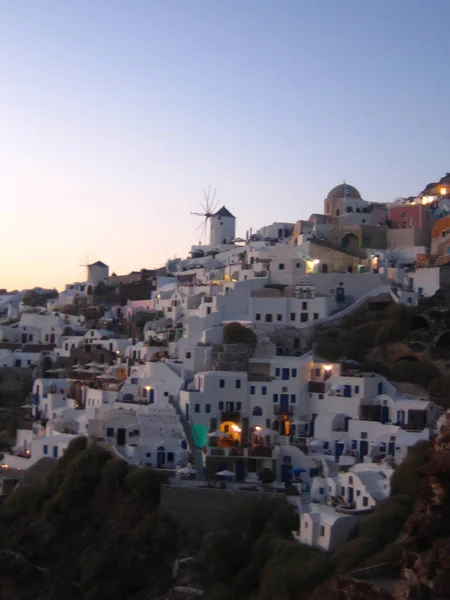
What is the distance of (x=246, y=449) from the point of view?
102 feet

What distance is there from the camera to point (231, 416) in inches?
1310

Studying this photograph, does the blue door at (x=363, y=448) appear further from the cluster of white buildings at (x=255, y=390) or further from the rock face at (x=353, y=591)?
the rock face at (x=353, y=591)

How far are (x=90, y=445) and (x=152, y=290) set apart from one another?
20924 millimetres

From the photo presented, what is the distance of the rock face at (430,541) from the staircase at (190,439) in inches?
422

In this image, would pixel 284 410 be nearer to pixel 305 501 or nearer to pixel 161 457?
pixel 161 457

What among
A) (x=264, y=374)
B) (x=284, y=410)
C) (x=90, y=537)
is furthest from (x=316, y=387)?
(x=90, y=537)

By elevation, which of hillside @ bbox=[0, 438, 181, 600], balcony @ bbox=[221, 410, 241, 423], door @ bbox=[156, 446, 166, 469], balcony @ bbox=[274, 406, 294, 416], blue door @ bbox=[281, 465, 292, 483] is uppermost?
balcony @ bbox=[274, 406, 294, 416]

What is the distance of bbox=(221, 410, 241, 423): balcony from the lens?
33.3 meters

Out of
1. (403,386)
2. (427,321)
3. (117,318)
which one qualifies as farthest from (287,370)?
(117,318)

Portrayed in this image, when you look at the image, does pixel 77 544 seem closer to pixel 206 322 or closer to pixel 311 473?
pixel 311 473

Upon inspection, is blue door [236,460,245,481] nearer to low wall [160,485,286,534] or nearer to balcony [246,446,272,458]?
balcony [246,446,272,458]

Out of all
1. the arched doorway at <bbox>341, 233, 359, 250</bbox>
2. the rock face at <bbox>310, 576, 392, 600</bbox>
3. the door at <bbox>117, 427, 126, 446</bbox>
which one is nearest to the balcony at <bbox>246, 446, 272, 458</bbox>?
the door at <bbox>117, 427, 126, 446</bbox>

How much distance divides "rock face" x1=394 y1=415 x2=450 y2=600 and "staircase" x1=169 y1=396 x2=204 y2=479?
10712mm

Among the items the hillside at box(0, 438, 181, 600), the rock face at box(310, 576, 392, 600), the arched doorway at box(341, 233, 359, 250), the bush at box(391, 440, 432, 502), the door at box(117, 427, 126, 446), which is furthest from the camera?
the arched doorway at box(341, 233, 359, 250)
